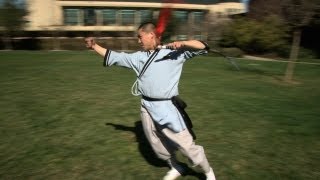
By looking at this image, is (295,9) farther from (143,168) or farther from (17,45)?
(17,45)

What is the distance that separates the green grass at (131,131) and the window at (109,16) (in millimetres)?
38881

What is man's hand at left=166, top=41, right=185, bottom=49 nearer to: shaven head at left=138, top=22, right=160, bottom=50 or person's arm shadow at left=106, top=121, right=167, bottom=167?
shaven head at left=138, top=22, right=160, bottom=50

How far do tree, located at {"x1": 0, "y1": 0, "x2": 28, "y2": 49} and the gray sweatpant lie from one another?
33.8 meters

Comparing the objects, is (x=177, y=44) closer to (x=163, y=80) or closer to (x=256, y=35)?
(x=163, y=80)

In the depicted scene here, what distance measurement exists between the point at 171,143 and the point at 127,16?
155ft

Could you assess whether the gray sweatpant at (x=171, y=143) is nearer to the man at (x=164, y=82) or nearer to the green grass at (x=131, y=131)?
the man at (x=164, y=82)

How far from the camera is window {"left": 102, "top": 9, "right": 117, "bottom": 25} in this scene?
164 ft

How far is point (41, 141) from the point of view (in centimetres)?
634

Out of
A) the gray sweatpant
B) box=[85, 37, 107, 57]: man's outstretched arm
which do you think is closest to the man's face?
box=[85, 37, 107, 57]: man's outstretched arm

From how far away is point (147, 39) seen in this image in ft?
14.2

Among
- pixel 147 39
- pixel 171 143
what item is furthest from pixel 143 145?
pixel 147 39

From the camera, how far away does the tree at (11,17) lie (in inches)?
1359

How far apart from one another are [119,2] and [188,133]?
155 feet

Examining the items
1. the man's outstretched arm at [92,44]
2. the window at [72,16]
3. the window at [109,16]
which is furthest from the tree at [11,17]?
the man's outstretched arm at [92,44]
